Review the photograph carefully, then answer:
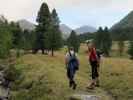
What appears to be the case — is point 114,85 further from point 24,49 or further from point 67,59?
point 24,49

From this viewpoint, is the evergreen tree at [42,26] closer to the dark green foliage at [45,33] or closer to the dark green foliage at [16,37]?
the dark green foliage at [45,33]

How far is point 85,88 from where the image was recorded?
25.3 m

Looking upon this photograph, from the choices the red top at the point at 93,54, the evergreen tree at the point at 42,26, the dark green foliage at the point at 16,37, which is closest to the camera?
the red top at the point at 93,54

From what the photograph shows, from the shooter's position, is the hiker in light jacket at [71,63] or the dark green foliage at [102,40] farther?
the dark green foliage at [102,40]

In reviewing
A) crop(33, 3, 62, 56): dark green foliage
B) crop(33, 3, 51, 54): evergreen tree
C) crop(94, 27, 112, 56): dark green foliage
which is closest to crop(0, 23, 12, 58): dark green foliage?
crop(33, 3, 51, 54): evergreen tree

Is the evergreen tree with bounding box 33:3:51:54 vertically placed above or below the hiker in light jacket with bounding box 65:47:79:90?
above

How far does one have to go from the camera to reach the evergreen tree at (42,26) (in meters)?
101

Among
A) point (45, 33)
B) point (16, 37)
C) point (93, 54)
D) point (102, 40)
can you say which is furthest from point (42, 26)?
point (93, 54)

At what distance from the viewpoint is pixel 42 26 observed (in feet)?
335

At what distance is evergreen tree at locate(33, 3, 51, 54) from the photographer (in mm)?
Answer: 101438

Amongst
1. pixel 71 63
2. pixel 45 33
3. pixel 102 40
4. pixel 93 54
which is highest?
pixel 45 33

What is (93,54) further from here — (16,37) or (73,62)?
(16,37)

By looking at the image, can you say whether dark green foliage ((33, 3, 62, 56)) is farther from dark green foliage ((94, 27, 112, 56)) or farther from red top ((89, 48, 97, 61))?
red top ((89, 48, 97, 61))

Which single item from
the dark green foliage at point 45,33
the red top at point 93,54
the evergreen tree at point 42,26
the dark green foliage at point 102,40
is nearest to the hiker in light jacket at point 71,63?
the red top at point 93,54
